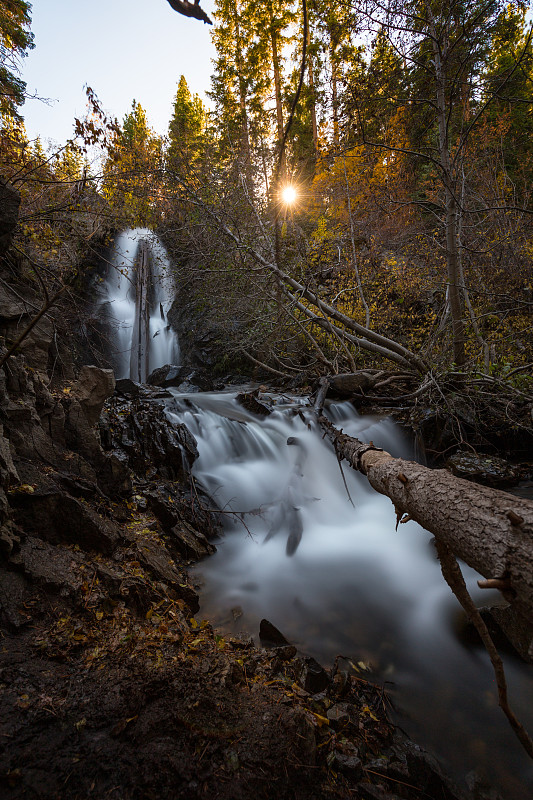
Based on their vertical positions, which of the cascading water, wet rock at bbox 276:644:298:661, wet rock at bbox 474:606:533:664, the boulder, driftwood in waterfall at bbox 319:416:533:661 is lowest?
the cascading water

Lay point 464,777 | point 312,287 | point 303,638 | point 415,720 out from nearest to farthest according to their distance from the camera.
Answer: point 464,777 → point 415,720 → point 303,638 → point 312,287

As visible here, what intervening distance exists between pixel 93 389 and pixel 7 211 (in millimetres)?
1872

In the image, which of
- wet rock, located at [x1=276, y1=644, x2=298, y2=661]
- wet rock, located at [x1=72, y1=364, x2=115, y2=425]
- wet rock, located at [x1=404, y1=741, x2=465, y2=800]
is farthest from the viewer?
wet rock, located at [x1=72, y1=364, x2=115, y2=425]

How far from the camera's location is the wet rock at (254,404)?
8.23 metres

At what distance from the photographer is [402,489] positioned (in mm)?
2201

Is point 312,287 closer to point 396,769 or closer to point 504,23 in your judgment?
point 504,23

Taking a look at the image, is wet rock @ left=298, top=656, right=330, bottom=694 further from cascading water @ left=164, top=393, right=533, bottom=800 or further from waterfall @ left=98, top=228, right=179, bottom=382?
waterfall @ left=98, top=228, right=179, bottom=382

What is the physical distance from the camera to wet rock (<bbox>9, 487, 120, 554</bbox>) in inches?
103

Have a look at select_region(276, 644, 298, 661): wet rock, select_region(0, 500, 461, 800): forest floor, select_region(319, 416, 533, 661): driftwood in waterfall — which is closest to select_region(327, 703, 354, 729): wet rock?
select_region(0, 500, 461, 800): forest floor

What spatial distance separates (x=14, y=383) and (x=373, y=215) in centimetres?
952

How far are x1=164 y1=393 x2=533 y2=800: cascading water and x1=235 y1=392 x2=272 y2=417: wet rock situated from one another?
2.68 feet

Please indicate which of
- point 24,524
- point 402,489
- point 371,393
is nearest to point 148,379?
point 371,393

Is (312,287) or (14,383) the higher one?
(312,287)

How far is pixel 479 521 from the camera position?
59.1 inches
